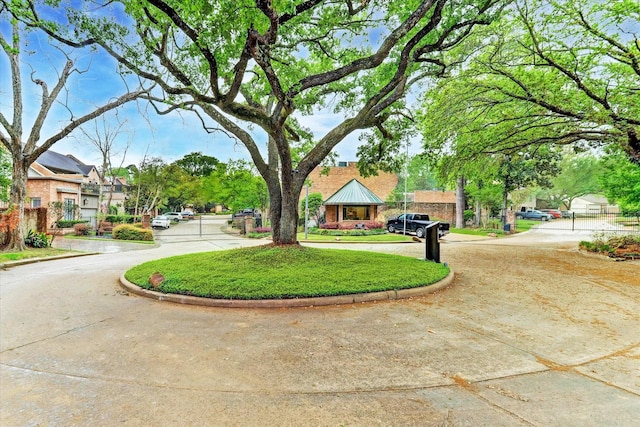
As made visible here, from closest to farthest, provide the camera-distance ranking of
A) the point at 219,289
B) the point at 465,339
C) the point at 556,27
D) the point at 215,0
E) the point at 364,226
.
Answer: the point at 465,339
the point at 215,0
the point at 219,289
the point at 556,27
the point at 364,226

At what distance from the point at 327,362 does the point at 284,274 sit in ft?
11.6

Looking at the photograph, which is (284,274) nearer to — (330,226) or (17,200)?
(17,200)

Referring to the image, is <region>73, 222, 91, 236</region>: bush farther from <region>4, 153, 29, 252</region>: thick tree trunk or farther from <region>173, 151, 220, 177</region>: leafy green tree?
<region>173, 151, 220, 177</region>: leafy green tree

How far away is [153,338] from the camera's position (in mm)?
4352

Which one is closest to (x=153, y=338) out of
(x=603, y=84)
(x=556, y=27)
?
(x=556, y=27)

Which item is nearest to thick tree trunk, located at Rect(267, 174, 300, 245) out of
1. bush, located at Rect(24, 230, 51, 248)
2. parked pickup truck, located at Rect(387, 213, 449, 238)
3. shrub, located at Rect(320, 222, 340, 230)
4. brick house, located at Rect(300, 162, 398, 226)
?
bush, located at Rect(24, 230, 51, 248)

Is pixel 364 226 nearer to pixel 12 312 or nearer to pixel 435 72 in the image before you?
pixel 435 72

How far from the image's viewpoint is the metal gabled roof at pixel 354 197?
93.1ft

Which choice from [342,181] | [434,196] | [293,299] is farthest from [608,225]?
[293,299]

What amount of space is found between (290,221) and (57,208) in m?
23.6

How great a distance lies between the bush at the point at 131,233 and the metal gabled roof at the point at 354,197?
14351 millimetres

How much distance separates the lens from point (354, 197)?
94.4 feet

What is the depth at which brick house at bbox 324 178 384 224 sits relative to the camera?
93.7 ft

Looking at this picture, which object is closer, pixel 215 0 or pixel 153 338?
pixel 153 338
